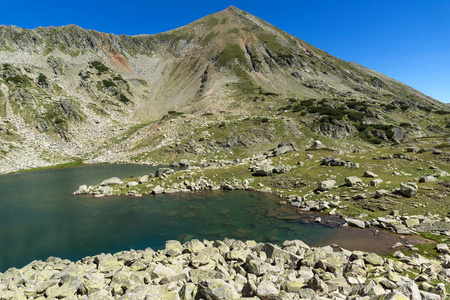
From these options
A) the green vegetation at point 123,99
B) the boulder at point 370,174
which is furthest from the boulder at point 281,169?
the green vegetation at point 123,99

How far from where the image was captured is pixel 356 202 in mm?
30266

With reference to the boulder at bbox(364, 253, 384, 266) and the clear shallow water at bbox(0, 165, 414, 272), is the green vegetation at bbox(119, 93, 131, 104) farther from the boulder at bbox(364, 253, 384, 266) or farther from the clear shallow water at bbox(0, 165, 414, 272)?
the boulder at bbox(364, 253, 384, 266)

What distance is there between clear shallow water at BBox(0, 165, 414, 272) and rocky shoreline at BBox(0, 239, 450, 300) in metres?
5.75

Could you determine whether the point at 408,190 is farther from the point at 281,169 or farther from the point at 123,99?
the point at 123,99

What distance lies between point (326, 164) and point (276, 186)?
11.7m

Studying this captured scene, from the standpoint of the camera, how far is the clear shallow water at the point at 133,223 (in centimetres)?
2334

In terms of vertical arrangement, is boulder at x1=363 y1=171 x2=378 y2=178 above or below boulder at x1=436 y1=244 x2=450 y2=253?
above

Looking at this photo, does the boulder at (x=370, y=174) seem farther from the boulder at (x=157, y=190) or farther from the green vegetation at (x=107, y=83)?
the green vegetation at (x=107, y=83)

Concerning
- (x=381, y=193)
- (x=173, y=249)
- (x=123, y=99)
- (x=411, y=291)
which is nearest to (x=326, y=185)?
(x=381, y=193)

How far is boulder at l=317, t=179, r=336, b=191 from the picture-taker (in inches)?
1407

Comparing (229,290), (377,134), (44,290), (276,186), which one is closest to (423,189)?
(276,186)

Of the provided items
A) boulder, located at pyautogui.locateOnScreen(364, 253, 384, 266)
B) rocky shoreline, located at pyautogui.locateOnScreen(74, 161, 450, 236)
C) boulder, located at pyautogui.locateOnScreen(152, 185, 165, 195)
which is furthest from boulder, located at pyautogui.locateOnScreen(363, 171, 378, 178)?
boulder, located at pyautogui.locateOnScreen(152, 185, 165, 195)

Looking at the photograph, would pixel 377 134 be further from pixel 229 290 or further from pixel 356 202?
pixel 229 290

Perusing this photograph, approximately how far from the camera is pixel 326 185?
3600 cm
